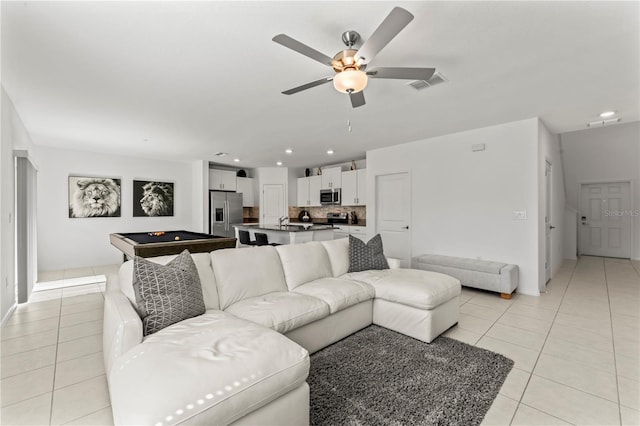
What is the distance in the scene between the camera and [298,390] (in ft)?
4.96

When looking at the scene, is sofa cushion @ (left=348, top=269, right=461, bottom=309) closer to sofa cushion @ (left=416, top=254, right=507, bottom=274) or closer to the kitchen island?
sofa cushion @ (left=416, top=254, right=507, bottom=274)

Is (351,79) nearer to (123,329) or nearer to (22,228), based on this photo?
(123,329)

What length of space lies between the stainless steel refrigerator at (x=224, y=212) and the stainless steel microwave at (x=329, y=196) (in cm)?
221

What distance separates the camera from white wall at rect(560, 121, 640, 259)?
5.96 meters

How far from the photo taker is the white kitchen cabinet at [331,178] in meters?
7.27

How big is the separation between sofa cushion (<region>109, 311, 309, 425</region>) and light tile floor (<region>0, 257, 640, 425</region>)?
75cm

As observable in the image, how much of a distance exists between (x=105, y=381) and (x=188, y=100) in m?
2.76

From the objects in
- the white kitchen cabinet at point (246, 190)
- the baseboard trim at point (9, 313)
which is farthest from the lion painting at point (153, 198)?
the baseboard trim at point (9, 313)

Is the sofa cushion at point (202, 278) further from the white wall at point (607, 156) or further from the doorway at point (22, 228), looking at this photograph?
the white wall at point (607, 156)

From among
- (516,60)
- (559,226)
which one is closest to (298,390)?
(516,60)

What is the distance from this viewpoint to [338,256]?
3473mm

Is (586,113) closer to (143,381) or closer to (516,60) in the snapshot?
(516,60)

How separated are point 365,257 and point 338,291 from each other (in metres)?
0.89

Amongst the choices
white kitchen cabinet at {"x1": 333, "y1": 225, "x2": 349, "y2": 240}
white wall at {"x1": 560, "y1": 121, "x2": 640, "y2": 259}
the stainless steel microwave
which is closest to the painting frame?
the stainless steel microwave
